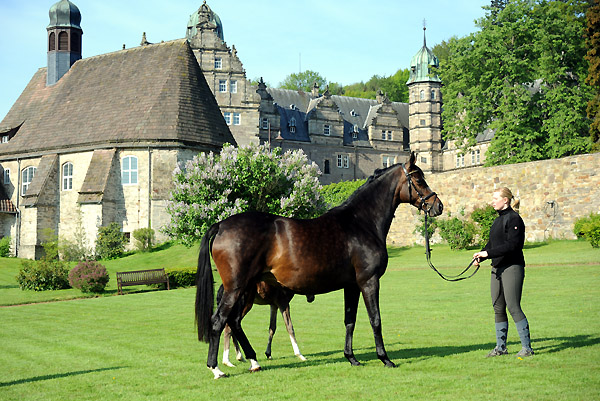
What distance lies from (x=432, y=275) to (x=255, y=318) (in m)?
12.6

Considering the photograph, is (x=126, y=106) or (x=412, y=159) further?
(x=126, y=106)

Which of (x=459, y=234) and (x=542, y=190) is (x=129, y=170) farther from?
(x=542, y=190)

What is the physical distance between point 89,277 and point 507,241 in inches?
927

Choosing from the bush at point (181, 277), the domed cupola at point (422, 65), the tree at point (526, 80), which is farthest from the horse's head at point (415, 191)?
the domed cupola at point (422, 65)

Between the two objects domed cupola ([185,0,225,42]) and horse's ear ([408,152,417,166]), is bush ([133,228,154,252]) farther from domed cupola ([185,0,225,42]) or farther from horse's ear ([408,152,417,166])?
horse's ear ([408,152,417,166])

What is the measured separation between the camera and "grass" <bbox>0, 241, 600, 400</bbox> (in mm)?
7926

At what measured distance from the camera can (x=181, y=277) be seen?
31.0 meters

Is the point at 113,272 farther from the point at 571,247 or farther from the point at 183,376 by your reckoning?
the point at 183,376

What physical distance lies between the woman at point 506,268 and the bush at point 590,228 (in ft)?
73.4

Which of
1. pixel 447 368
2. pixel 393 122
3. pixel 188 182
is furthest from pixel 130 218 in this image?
pixel 393 122

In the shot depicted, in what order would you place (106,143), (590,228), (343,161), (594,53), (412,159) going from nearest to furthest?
(412,159) < (590,228) < (594,53) < (106,143) < (343,161)

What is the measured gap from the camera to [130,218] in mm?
46812

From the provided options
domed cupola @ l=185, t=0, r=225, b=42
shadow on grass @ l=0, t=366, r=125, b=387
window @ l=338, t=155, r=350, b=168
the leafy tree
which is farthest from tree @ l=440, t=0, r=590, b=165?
shadow on grass @ l=0, t=366, r=125, b=387

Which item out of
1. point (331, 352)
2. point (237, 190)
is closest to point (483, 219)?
point (237, 190)
